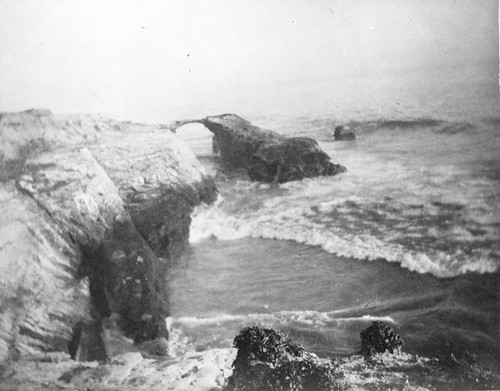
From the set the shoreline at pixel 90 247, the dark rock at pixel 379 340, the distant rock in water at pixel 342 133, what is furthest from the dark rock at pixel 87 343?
the distant rock in water at pixel 342 133

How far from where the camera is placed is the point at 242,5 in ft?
13.4

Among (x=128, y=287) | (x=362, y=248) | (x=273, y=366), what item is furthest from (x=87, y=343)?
(x=362, y=248)

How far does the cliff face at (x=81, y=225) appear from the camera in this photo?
11.4 ft

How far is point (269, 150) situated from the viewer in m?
4.73

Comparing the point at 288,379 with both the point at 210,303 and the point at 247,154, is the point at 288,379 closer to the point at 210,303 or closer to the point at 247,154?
the point at 210,303

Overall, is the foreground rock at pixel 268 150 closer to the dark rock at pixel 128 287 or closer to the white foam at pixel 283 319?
the dark rock at pixel 128 287

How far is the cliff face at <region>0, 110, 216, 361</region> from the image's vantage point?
3477 mm

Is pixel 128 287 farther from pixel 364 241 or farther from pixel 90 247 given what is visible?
pixel 364 241

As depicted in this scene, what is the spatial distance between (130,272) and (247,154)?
181 centimetres

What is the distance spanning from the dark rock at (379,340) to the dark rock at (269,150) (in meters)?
1.75

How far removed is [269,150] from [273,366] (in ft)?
7.28

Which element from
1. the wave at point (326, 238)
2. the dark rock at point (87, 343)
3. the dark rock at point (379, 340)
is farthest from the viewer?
the wave at point (326, 238)

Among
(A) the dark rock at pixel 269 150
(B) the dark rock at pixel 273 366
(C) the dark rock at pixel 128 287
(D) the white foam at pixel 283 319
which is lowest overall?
(B) the dark rock at pixel 273 366

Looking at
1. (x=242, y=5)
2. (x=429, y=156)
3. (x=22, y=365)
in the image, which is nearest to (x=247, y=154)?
(x=242, y=5)
